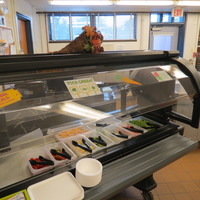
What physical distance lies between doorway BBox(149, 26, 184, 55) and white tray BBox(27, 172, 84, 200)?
553 cm

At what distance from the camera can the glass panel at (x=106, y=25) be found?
205 inches

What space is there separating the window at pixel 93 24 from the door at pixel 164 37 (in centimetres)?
65

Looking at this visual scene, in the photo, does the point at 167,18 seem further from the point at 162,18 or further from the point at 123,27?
the point at 123,27

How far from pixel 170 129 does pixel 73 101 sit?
85 centimetres

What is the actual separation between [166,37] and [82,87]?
555cm

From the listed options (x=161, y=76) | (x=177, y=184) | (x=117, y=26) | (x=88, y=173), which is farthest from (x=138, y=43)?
(x=88, y=173)

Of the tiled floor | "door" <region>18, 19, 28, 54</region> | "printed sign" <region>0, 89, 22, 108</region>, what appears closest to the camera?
"printed sign" <region>0, 89, 22, 108</region>

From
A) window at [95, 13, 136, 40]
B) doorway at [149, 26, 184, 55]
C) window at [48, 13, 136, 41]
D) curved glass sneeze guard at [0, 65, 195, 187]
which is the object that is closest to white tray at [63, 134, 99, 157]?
curved glass sneeze guard at [0, 65, 195, 187]

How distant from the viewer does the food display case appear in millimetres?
844

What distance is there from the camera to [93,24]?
523cm

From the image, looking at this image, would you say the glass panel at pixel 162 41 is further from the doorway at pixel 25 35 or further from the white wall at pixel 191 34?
the doorway at pixel 25 35

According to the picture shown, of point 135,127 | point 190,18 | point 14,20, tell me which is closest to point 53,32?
point 14,20

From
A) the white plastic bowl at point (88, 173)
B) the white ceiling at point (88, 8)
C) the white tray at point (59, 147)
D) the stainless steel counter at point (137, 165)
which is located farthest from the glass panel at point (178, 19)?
the white plastic bowl at point (88, 173)

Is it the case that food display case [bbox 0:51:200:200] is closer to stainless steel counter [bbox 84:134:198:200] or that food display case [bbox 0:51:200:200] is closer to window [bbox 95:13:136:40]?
stainless steel counter [bbox 84:134:198:200]
